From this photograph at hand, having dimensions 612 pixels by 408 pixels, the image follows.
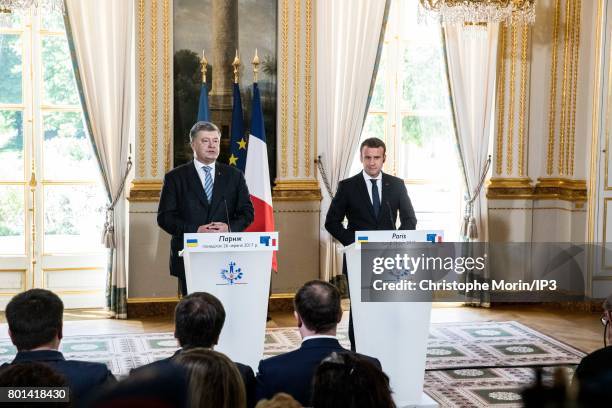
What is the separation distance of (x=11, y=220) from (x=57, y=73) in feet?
4.34

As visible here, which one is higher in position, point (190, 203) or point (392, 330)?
point (190, 203)

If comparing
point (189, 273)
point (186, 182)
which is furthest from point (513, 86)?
point (189, 273)

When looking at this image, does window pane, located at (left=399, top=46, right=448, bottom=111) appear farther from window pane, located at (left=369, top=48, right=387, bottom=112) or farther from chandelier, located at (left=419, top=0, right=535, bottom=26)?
chandelier, located at (left=419, top=0, right=535, bottom=26)

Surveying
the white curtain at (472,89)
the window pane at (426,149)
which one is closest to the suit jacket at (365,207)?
the white curtain at (472,89)

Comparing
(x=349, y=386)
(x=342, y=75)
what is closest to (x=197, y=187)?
(x=342, y=75)

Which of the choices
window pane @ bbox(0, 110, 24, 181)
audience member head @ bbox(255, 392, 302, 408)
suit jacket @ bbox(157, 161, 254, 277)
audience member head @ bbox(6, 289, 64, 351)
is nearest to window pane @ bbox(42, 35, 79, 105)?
window pane @ bbox(0, 110, 24, 181)

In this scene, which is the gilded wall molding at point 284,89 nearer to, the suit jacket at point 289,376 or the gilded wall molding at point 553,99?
the gilded wall molding at point 553,99

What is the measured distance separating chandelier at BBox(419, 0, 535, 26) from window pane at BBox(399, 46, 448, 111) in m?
1.05

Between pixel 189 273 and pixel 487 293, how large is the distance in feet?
15.1

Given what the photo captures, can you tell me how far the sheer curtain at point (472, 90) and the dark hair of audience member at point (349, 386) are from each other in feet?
20.8

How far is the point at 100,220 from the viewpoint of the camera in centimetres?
764

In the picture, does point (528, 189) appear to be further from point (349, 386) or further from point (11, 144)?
point (349, 386)

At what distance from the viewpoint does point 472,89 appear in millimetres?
8000

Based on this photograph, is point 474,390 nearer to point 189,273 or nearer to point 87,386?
point 189,273
